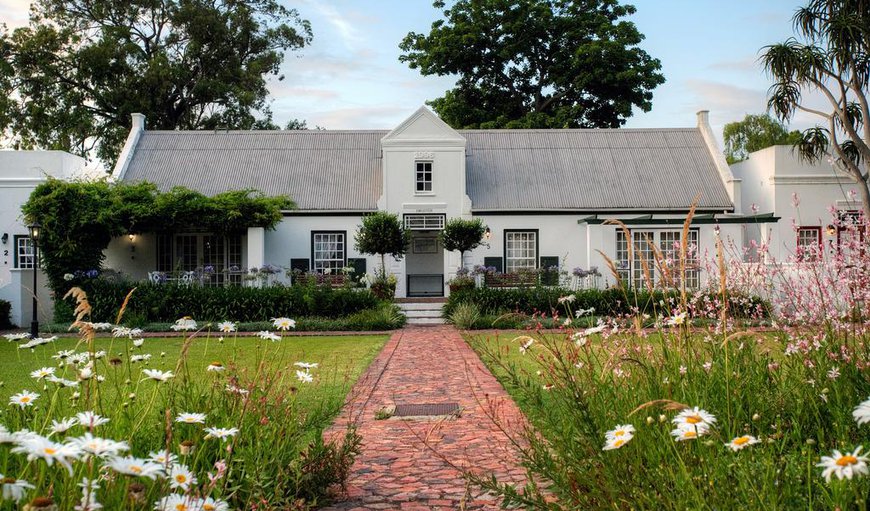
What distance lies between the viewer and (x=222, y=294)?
18.7m

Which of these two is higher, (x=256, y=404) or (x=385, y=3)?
(x=385, y=3)

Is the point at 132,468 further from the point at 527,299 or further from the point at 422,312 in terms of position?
the point at 422,312

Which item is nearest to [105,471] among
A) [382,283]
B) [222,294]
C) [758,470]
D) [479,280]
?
[758,470]

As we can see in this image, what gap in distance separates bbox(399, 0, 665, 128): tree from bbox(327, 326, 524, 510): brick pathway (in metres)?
23.6

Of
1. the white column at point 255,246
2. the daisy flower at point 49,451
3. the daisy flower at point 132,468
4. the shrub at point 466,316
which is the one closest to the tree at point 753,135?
the shrub at point 466,316

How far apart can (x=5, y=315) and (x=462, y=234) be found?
490 inches

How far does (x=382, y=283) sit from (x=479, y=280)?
3.44 m

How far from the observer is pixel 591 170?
25.4 m

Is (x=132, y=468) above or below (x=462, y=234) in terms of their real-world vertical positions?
below

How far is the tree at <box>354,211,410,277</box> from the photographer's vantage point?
20.9 meters

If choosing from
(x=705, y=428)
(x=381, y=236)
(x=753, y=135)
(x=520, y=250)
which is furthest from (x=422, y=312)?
(x=753, y=135)

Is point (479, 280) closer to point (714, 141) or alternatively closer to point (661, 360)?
point (714, 141)

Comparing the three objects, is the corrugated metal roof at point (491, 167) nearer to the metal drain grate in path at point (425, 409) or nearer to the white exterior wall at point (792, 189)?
the white exterior wall at point (792, 189)

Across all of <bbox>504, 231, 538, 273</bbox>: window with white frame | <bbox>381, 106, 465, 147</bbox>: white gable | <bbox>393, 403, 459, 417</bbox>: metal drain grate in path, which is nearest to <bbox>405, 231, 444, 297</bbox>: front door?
<bbox>504, 231, 538, 273</bbox>: window with white frame
